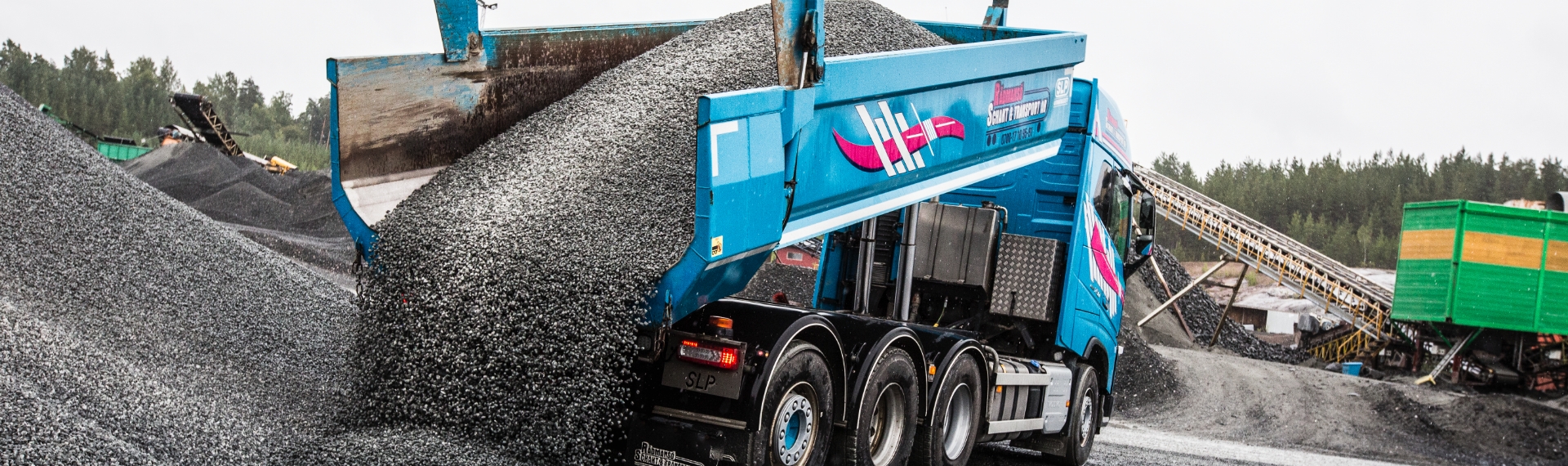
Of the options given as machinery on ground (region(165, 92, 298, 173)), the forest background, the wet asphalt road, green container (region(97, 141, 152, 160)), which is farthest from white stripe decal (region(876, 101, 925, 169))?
the forest background

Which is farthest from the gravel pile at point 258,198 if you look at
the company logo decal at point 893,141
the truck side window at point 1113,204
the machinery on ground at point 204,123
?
the company logo decal at point 893,141

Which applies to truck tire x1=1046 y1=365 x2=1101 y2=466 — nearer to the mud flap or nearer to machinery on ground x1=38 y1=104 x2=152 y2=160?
the mud flap

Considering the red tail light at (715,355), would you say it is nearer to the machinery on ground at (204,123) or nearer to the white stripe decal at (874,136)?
the white stripe decal at (874,136)

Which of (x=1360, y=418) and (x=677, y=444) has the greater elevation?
(x=677, y=444)

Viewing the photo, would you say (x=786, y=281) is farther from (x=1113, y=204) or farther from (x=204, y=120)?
(x=204, y=120)

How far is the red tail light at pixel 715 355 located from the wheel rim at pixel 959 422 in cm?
207

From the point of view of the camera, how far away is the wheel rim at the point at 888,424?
524cm

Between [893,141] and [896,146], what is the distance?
0.04m

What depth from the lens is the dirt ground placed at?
12.1 metres

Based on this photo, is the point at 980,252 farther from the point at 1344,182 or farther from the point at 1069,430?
the point at 1344,182

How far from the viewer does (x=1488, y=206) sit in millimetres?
15211

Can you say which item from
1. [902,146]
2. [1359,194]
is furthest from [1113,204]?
[1359,194]

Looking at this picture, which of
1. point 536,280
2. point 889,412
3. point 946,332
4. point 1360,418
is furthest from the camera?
point 1360,418

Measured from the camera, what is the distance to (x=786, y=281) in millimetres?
18891
